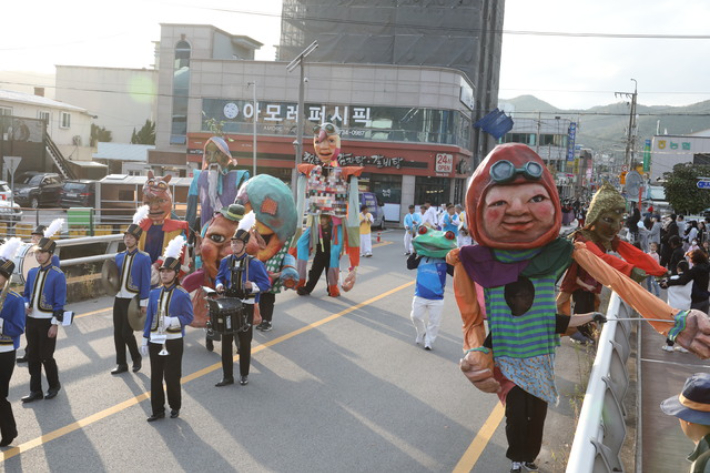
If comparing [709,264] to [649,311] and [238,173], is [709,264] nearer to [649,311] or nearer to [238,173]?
[649,311]

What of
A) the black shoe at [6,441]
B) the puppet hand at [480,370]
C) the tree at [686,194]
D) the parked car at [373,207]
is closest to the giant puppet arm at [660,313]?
the puppet hand at [480,370]

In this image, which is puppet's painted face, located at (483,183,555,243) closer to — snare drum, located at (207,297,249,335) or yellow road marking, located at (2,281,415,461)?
snare drum, located at (207,297,249,335)

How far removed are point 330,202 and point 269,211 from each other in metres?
2.54

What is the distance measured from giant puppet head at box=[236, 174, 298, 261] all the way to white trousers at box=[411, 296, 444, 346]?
2466 millimetres

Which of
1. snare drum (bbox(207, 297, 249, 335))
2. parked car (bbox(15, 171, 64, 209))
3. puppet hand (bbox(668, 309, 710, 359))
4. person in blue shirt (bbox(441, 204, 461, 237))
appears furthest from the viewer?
parked car (bbox(15, 171, 64, 209))

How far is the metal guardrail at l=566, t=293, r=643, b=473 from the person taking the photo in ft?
11.8

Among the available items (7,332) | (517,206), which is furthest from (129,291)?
(517,206)

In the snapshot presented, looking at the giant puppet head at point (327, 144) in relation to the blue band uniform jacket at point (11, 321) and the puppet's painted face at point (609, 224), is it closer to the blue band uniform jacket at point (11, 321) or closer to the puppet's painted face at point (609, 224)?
the puppet's painted face at point (609, 224)

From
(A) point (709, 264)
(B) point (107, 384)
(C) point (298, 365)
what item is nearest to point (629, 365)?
(A) point (709, 264)

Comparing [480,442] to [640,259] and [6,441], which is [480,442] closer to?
[640,259]

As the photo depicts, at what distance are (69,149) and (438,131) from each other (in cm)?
3233

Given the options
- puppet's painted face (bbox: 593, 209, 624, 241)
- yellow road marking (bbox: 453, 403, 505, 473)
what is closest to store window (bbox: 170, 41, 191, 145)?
puppet's painted face (bbox: 593, 209, 624, 241)

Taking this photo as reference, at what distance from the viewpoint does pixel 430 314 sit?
1012 centimetres

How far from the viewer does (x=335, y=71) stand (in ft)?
126
